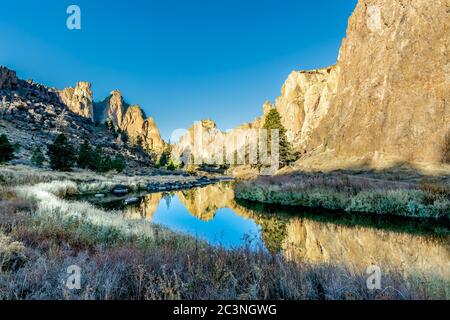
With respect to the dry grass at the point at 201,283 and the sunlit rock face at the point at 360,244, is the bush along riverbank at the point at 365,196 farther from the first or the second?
the dry grass at the point at 201,283

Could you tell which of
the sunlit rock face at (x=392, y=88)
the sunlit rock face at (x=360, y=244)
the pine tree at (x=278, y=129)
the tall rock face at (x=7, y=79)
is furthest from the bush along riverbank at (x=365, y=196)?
the tall rock face at (x=7, y=79)

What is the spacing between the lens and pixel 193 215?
23625mm

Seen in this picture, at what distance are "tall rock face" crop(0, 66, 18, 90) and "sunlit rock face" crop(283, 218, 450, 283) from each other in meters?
142

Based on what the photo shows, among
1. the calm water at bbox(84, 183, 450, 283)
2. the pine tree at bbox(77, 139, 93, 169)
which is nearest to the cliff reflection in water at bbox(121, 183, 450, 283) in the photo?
the calm water at bbox(84, 183, 450, 283)

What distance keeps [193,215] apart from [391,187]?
1528 cm

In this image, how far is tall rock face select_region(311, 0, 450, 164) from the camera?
3253 cm

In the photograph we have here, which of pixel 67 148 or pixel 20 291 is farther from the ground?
pixel 67 148

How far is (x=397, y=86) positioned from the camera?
39.0 metres

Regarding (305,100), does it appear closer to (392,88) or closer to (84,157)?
(392,88)

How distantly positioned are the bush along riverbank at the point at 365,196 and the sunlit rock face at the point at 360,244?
4.35m
